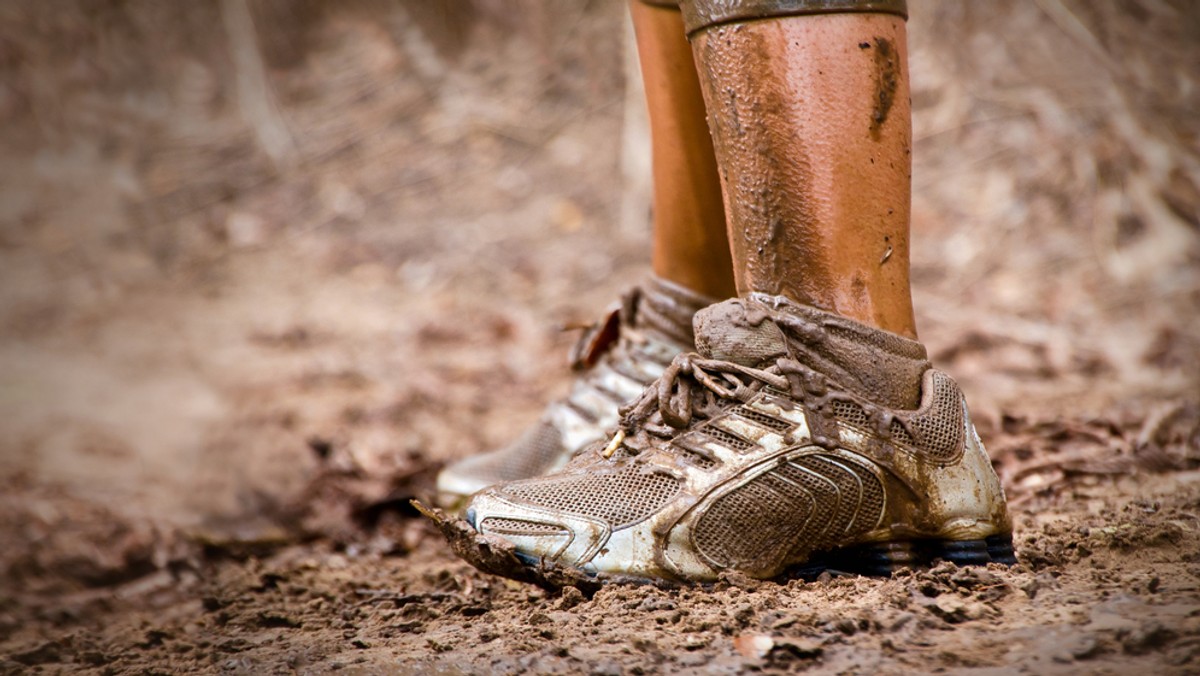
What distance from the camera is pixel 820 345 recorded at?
4.41 feet

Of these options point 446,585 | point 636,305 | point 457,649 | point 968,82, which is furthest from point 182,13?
point 457,649

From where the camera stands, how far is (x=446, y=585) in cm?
161

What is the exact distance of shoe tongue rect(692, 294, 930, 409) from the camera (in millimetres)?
1342

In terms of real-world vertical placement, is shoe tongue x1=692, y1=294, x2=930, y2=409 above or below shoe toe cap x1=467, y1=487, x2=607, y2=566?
above

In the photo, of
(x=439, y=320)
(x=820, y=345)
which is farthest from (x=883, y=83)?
(x=439, y=320)

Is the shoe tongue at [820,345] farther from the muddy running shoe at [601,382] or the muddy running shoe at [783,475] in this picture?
the muddy running shoe at [601,382]

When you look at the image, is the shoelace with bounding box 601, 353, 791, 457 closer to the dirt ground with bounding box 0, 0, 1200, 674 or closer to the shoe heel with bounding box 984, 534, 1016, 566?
the dirt ground with bounding box 0, 0, 1200, 674

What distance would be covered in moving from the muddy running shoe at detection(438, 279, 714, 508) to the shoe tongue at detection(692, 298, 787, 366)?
473 mm

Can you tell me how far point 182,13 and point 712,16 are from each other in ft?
15.6

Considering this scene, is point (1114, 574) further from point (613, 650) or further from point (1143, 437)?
point (1143, 437)

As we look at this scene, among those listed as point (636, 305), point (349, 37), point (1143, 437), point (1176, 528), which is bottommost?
point (1143, 437)

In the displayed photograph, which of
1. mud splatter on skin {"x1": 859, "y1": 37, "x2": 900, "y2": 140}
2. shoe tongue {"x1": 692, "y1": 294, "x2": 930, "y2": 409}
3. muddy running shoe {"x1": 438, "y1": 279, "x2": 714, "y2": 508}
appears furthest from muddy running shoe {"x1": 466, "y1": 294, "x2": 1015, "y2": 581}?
muddy running shoe {"x1": 438, "y1": 279, "x2": 714, "y2": 508}

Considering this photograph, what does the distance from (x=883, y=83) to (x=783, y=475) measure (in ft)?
1.75

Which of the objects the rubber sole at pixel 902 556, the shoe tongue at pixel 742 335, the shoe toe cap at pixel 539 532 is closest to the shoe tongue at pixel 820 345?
the shoe tongue at pixel 742 335
